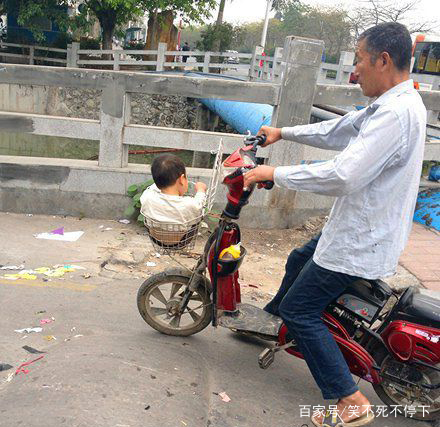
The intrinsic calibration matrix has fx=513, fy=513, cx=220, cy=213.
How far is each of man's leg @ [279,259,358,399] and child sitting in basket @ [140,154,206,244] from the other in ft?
2.47

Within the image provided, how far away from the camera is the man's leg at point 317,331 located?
267 cm

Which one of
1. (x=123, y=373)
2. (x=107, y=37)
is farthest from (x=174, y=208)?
(x=107, y=37)

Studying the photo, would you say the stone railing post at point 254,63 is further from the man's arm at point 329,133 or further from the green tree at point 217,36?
the man's arm at point 329,133

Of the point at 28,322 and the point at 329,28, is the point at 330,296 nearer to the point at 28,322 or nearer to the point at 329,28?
the point at 28,322

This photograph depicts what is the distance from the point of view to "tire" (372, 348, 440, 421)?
9.23 ft

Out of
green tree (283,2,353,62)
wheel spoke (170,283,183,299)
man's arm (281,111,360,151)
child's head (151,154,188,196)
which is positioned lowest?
wheel spoke (170,283,183,299)

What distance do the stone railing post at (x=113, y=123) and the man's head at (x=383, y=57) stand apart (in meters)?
3.41

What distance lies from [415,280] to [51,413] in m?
3.54

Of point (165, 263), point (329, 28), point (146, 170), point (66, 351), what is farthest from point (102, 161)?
point (329, 28)

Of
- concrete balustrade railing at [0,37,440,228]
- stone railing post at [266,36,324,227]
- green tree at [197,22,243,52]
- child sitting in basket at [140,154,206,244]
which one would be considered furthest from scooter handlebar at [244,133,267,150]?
green tree at [197,22,243,52]

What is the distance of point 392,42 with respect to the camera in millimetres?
2312

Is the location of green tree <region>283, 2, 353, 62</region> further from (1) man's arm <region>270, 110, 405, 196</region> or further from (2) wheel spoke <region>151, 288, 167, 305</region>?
(1) man's arm <region>270, 110, 405, 196</region>

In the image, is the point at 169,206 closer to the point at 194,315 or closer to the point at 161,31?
the point at 194,315

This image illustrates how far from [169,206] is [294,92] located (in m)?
3.00
